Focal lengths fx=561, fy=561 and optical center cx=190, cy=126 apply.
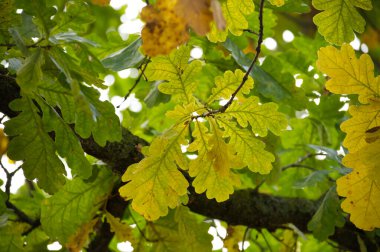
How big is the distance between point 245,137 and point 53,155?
36 centimetres

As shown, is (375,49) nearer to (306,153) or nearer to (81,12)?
(306,153)

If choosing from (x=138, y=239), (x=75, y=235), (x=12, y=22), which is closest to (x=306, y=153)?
(x=138, y=239)

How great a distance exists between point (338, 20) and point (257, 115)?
23 centimetres

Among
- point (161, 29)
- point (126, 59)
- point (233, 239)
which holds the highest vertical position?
point (161, 29)

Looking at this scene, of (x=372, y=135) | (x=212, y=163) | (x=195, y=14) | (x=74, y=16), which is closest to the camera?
(x=195, y=14)

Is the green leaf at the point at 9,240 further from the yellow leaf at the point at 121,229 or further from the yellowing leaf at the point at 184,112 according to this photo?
the yellowing leaf at the point at 184,112

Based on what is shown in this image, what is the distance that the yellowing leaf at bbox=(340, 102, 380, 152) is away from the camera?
3.07ft

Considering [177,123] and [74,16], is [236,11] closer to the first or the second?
[177,123]

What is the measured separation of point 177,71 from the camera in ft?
3.47

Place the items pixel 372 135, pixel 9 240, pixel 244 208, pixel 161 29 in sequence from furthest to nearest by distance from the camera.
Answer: pixel 244 208 → pixel 9 240 → pixel 372 135 → pixel 161 29

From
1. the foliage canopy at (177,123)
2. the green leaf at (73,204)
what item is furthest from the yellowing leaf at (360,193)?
the green leaf at (73,204)

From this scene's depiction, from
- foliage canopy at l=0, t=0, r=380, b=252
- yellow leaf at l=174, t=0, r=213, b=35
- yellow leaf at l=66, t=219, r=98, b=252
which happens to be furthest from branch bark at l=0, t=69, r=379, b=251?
yellow leaf at l=174, t=0, r=213, b=35

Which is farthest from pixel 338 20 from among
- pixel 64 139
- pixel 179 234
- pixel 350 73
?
pixel 179 234

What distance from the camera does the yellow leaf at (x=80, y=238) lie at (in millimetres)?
1412
